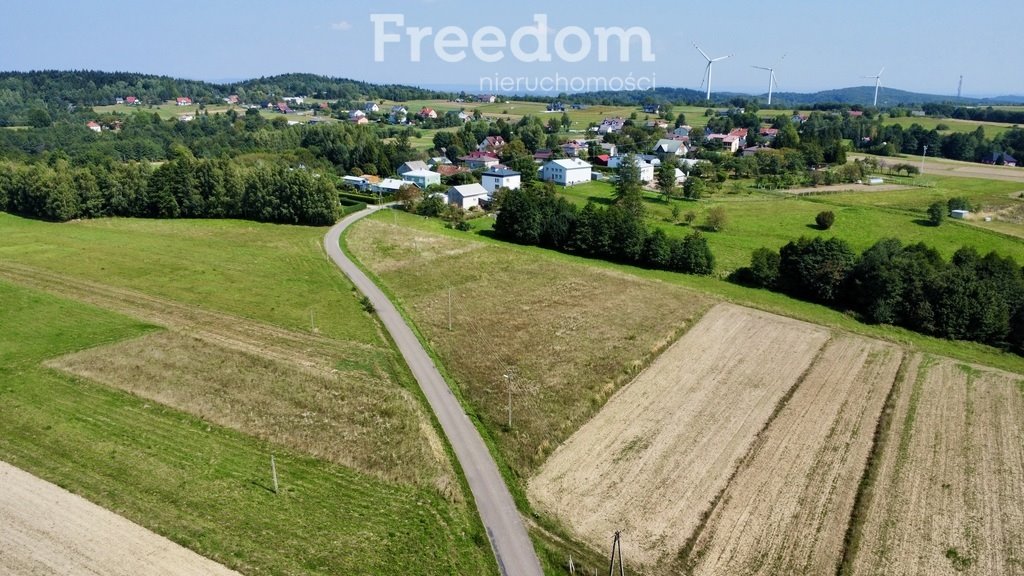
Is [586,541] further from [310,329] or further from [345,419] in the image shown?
[310,329]

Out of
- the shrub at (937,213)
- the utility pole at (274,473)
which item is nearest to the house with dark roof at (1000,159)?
the shrub at (937,213)

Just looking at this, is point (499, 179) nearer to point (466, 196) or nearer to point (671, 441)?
point (466, 196)

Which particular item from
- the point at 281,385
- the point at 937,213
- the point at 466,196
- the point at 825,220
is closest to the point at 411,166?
the point at 466,196

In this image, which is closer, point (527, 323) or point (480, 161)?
point (527, 323)

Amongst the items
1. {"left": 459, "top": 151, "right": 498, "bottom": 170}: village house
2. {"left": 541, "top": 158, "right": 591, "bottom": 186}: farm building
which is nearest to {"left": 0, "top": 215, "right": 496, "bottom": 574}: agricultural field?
{"left": 541, "top": 158, "right": 591, "bottom": 186}: farm building

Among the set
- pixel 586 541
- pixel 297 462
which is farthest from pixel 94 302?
pixel 586 541

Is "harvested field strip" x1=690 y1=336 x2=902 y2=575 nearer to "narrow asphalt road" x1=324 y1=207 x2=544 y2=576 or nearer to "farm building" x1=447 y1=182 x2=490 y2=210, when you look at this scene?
"narrow asphalt road" x1=324 y1=207 x2=544 y2=576
